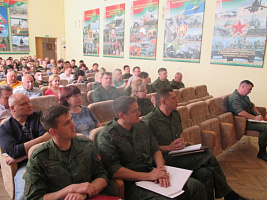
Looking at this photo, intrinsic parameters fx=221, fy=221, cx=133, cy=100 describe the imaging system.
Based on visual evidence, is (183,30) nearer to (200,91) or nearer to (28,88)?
(200,91)

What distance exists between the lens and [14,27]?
39.7ft

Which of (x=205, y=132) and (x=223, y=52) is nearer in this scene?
(x=205, y=132)

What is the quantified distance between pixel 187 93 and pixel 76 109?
3.21 m

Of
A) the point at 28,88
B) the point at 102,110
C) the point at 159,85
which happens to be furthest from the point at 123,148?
the point at 159,85

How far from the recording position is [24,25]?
1246cm

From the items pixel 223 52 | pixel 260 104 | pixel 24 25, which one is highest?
pixel 24 25

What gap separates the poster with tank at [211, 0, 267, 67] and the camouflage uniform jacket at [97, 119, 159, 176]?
19.0ft

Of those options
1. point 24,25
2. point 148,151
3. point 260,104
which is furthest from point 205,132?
point 24,25

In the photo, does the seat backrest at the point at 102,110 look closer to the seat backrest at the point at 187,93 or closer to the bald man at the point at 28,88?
the bald man at the point at 28,88

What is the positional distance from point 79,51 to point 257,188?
12151 mm

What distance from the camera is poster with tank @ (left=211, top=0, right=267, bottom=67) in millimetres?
6324

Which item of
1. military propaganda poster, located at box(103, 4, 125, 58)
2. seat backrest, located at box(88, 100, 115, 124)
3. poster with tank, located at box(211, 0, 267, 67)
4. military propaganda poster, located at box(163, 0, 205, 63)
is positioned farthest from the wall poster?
seat backrest, located at box(88, 100, 115, 124)

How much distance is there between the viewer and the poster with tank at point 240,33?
632 centimetres

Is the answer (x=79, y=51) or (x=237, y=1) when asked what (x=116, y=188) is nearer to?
(x=237, y=1)
